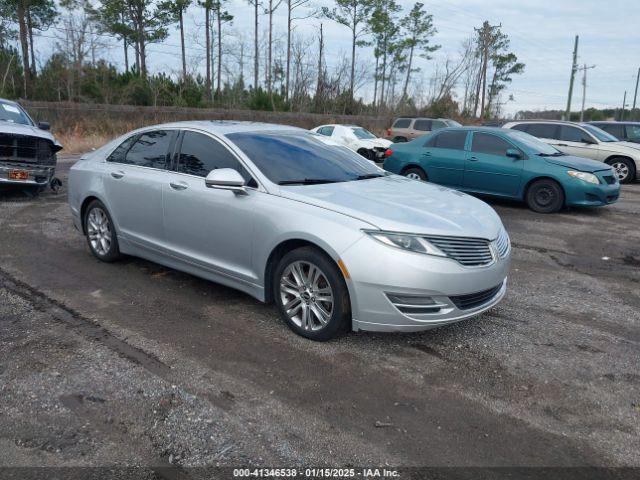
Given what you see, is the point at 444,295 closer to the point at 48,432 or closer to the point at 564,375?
the point at 564,375

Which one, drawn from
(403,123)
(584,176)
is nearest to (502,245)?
(584,176)

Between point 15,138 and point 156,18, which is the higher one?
point 156,18

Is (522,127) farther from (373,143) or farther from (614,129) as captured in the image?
(373,143)

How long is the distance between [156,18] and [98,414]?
130ft

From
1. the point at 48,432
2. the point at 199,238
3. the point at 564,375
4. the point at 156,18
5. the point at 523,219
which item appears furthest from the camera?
the point at 156,18

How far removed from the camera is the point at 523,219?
937 cm

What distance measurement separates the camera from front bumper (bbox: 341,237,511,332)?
370cm

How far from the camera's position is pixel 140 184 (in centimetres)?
538

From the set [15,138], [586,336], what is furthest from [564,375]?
[15,138]

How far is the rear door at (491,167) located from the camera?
9.91m

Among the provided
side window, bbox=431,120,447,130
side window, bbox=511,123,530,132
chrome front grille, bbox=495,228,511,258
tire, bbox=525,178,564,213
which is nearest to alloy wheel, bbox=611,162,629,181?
side window, bbox=511,123,530,132

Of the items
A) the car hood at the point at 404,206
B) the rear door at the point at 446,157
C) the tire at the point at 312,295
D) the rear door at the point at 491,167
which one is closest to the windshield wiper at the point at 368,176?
the car hood at the point at 404,206

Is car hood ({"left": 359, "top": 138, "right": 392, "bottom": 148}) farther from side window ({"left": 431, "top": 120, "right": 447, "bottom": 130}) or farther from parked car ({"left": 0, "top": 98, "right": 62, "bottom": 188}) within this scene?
parked car ({"left": 0, "top": 98, "right": 62, "bottom": 188})

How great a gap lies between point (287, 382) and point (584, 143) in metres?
13.0
